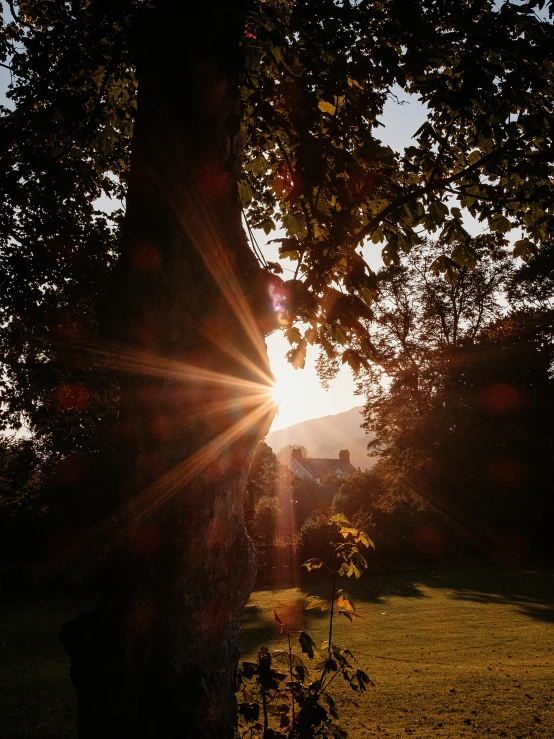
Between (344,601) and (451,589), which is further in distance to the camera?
(451,589)

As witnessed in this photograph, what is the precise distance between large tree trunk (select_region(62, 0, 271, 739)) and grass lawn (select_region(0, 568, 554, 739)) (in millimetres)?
3984

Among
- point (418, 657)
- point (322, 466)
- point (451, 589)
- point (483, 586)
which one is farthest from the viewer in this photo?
point (322, 466)

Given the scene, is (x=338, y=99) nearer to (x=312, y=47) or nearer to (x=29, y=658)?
(x=312, y=47)

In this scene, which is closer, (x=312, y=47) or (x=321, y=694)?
(x=321, y=694)

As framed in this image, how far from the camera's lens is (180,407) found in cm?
402

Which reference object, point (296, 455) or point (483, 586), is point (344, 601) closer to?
point (483, 586)

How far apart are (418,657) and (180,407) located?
9.76 meters

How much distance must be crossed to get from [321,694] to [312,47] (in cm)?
533

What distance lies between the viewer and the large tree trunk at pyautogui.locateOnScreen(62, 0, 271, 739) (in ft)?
11.7

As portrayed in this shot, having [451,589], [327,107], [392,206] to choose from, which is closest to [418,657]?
[392,206]

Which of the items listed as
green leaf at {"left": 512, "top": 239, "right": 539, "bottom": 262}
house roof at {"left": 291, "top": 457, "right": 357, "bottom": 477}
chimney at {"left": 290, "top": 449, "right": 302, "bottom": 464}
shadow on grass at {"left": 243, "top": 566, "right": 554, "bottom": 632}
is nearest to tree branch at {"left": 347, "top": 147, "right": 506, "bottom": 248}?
green leaf at {"left": 512, "top": 239, "right": 539, "bottom": 262}

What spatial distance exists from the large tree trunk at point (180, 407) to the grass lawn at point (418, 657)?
3.98 metres

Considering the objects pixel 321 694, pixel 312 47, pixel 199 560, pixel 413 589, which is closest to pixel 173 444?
pixel 199 560

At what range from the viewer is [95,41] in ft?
21.5
